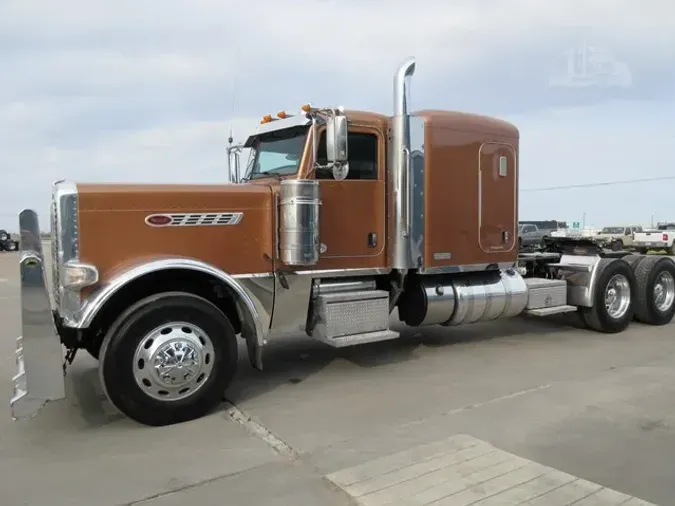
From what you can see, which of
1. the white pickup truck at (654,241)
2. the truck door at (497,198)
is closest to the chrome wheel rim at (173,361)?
the truck door at (497,198)

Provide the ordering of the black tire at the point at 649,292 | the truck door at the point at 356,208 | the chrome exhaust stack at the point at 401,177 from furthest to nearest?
the black tire at the point at 649,292 < the chrome exhaust stack at the point at 401,177 < the truck door at the point at 356,208

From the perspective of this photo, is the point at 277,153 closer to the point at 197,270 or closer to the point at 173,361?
the point at 197,270

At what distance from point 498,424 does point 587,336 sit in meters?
4.26

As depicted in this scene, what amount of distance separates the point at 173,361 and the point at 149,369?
0.19 metres

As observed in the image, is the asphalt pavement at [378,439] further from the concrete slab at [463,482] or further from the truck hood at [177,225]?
the truck hood at [177,225]

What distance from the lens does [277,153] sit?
640 cm

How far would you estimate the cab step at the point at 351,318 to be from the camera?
5.84 metres

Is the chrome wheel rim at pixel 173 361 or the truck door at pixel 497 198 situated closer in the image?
the chrome wheel rim at pixel 173 361

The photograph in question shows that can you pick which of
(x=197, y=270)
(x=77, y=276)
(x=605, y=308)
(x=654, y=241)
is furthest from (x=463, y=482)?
(x=654, y=241)

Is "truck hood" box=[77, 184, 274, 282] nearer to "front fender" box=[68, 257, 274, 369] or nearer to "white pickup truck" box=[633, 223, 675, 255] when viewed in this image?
"front fender" box=[68, 257, 274, 369]

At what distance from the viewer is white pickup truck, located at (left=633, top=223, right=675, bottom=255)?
32.0 m

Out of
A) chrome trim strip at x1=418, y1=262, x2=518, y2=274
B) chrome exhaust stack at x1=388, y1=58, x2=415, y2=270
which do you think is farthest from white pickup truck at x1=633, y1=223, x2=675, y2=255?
chrome exhaust stack at x1=388, y1=58, x2=415, y2=270

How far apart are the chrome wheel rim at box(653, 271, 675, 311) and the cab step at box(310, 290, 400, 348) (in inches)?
207

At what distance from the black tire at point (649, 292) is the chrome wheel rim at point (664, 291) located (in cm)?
7
